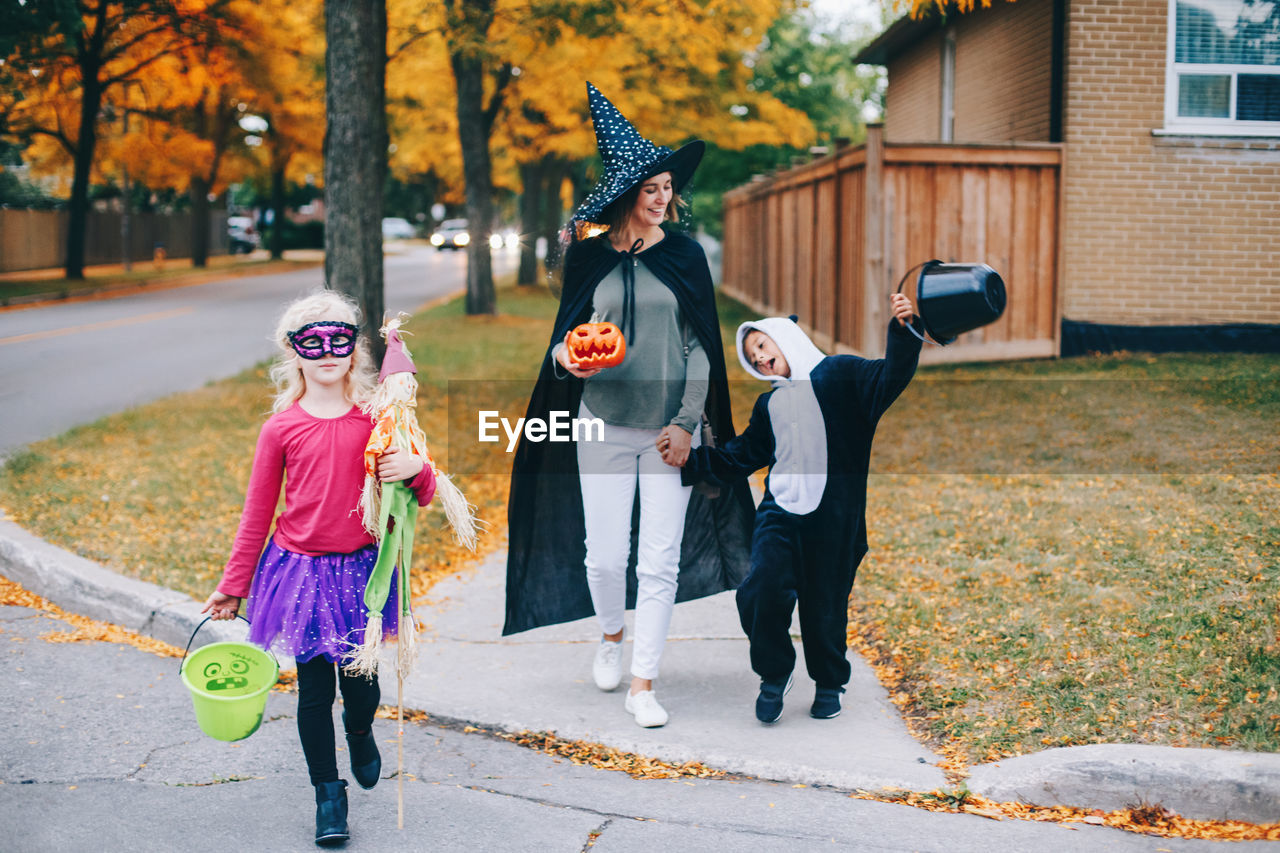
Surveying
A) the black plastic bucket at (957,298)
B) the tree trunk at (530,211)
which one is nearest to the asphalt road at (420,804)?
the black plastic bucket at (957,298)

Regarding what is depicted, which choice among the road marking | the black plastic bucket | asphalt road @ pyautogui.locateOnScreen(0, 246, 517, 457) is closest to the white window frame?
the black plastic bucket

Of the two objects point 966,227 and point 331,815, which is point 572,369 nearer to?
point 331,815

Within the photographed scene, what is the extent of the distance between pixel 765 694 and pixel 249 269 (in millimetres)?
40307

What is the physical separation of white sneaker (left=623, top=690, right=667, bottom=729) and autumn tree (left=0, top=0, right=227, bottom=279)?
18.5 m

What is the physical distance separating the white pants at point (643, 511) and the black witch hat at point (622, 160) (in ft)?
2.58

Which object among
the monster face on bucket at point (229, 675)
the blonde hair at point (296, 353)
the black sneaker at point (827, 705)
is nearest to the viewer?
the monster face on bucket at point (229, 675)

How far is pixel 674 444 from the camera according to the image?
4.33 m

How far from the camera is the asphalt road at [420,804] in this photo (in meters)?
3.56

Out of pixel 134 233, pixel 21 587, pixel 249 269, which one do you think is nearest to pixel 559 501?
pixel 21 587

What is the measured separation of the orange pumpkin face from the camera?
419cm

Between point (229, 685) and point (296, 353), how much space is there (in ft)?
3.28

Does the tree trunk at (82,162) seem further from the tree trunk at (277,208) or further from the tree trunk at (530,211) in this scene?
the tree trunk at (277,208)

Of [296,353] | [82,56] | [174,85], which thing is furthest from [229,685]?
[174,85]

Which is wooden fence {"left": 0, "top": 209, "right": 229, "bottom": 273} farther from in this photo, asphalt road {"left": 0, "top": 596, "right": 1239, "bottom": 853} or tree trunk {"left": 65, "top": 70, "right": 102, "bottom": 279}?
asphalt road {"left": 0, "top": 596, "right": 1239, "bottom": 853}
